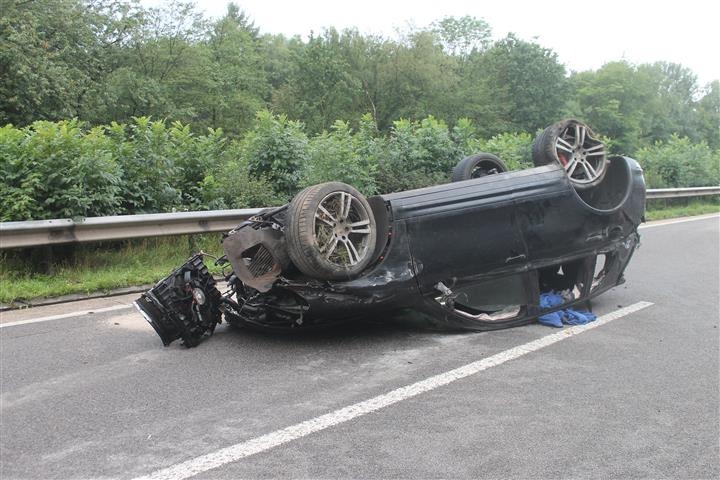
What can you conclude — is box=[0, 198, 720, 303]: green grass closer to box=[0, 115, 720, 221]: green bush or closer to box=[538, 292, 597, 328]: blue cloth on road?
box=[0, 115, 720, 221]: green bush

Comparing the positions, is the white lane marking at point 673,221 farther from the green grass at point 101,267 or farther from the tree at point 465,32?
the tree at point 465,32

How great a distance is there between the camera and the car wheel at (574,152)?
6008mm

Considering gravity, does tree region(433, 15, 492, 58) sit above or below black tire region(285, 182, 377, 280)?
above

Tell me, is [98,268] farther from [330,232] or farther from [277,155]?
[330,232]

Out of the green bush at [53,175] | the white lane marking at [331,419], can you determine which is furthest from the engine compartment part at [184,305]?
the green bush at [53,175]

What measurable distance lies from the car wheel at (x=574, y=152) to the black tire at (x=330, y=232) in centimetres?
212

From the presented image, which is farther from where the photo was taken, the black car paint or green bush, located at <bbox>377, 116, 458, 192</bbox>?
green bush, located at <bbox>377, 116, 458, 192</bbox>

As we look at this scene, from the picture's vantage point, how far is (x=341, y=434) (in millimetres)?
3381

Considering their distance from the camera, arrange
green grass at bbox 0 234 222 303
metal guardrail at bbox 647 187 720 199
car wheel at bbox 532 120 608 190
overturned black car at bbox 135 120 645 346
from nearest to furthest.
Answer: overturned black car at bbox 135 120 645 346
car wheel at bbox 532 120 608 190
green grass at bbox 0 234 222 303
metal guardrail at bbox 647 187 720 199

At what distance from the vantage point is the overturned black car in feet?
15.4

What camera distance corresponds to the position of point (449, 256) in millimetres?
5129

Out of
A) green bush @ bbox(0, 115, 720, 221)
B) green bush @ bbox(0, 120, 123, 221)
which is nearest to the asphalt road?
green bush @ bbox(0, 120, 123, 221)

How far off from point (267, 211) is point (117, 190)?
3819mm

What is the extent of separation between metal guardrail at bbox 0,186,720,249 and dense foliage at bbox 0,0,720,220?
0.36m
